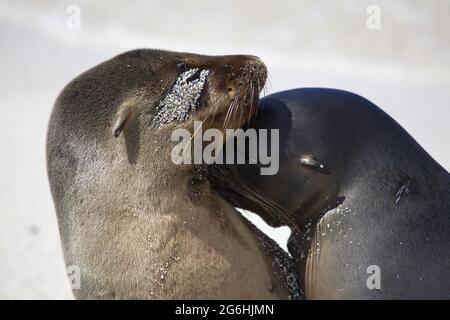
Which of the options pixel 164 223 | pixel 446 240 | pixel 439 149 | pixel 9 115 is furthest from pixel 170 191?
pixel 9 115

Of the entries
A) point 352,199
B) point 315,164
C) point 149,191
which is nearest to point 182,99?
point 149,191

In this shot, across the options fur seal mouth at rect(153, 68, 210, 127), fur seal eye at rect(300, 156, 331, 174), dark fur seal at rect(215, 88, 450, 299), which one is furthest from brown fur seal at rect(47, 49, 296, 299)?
fur seal eye at rect(300, 156, 331, 174)

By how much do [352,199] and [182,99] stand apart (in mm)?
883

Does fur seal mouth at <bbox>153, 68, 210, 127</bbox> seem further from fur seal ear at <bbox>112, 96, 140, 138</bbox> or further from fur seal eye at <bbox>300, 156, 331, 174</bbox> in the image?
fur seal eye at <bbox>300, 156, 331, 174</bbox>

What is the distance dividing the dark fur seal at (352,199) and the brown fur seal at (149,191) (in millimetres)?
153

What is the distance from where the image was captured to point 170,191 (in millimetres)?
3951

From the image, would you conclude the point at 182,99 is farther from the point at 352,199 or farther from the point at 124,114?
the point at 352,199

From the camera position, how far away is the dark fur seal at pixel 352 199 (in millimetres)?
3912

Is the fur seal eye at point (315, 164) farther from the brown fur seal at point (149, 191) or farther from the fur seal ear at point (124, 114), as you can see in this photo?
the fur seal ear at point (124, 114)

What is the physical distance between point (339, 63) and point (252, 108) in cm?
779

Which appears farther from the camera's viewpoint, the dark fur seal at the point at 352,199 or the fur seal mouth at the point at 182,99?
the fur seal mouth at the point at 182,99

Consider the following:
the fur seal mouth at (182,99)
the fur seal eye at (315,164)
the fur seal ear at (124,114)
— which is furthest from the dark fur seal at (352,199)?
the fur seal ear at (124,114)

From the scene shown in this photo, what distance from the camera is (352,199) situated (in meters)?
4.01
